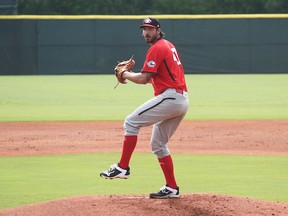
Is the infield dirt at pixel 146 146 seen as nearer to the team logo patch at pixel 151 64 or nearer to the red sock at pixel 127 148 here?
the red sock at pixel 127 148

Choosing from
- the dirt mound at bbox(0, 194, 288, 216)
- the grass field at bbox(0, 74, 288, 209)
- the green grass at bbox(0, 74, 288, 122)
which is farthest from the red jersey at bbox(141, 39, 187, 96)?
the green grass at bbox(0, 74, 288, 122)

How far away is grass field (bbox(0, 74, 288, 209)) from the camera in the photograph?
8.55 meters

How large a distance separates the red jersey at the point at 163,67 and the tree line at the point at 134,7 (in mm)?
32731

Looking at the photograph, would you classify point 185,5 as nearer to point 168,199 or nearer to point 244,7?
point 244,7

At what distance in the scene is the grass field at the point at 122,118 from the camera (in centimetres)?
855

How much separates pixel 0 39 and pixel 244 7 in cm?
1589

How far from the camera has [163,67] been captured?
6754 millimetres

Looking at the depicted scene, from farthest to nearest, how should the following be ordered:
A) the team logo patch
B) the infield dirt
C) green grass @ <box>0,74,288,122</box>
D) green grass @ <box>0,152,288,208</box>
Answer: green grass @ <box>0,74,288,122</box> → green grass @ <box>0,152,288,208</box> → the team logo patch → the infield dirt

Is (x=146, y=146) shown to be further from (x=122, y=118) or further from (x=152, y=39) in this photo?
(x=152, y=39)

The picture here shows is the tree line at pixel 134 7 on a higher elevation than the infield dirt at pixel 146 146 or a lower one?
higher

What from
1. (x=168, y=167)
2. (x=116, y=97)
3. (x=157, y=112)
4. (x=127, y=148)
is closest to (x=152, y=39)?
(x=157, y=112)

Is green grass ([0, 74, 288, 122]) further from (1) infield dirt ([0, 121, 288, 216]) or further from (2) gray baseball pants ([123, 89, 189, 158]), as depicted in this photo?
(2) gray baseball pants ([123, 89, 189, 158])

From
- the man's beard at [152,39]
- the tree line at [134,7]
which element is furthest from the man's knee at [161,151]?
the tree line at [134,7]

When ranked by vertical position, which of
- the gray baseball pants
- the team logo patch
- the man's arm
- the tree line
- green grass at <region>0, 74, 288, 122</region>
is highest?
the tree line
